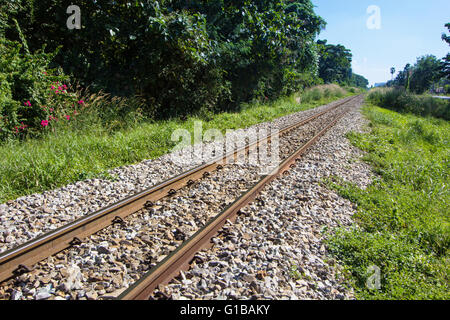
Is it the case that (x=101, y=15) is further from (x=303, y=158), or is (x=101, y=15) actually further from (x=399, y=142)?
(x=399, y=142)

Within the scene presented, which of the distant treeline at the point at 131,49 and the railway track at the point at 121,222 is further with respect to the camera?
the distant treeline at the point at 131,49

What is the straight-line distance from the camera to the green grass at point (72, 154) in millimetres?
3996

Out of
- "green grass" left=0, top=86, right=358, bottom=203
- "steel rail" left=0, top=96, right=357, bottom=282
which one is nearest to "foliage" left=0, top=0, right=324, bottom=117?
"green grass" left=0, top=86, right=358, bottom=203

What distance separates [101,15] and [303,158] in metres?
7.26

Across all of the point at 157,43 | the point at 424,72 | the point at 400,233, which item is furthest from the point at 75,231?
the point at 424,72

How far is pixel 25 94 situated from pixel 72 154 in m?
2.41

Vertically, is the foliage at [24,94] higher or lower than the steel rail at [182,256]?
higher

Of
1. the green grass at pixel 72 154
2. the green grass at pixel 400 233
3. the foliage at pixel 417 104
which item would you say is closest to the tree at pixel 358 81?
the foliage at pixel 417 104

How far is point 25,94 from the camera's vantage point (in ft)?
19.4

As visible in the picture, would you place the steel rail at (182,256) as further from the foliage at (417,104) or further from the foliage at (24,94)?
the foliage at (417,104)

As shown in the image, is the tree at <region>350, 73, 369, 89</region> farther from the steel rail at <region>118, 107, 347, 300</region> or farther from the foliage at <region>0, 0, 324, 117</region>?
the steel rail at <region>118, 107, 347, 300</region>

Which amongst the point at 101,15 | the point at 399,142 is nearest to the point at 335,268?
the point at 399,142

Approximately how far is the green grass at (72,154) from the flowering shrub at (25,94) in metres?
0.40

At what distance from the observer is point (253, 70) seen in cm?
1404
